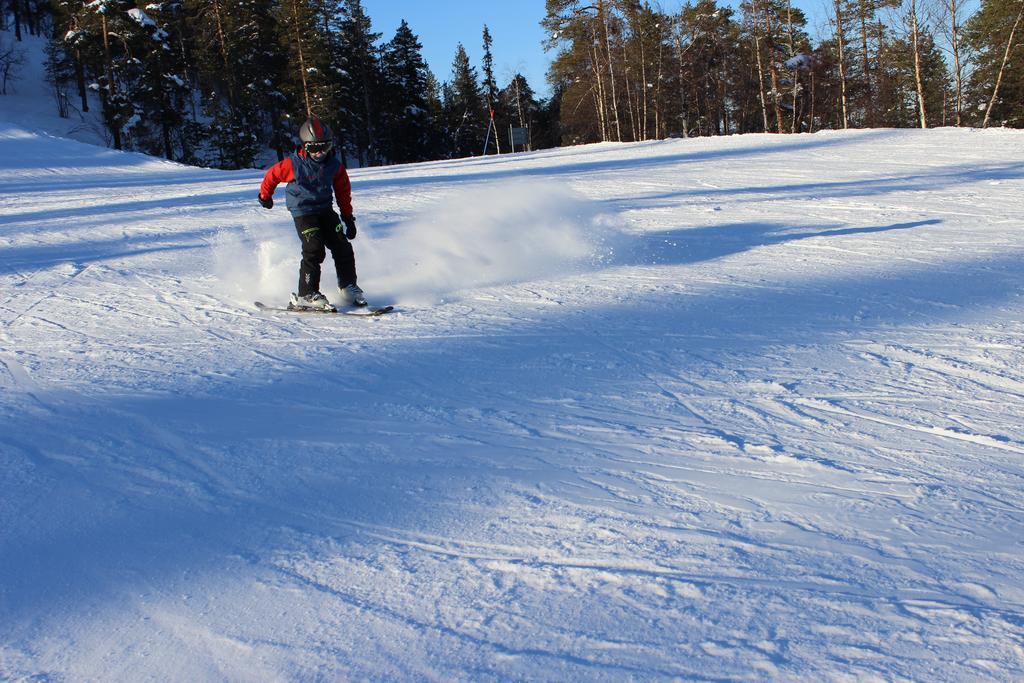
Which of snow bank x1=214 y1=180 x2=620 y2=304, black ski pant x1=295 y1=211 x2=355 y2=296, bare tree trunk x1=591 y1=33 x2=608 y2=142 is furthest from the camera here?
bare tree trunk x1=591 y1=33 x2=608 y2=142

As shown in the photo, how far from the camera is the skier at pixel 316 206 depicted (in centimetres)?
654

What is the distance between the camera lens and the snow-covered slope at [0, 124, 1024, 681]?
2.27 metres

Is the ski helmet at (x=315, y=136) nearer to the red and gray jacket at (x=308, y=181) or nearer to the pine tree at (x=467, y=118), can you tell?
the red and gray jacket at (x=308, y=181)

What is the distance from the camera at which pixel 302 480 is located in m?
3.42

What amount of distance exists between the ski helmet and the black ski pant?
578 mm

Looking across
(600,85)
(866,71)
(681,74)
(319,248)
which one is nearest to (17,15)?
(600,85)

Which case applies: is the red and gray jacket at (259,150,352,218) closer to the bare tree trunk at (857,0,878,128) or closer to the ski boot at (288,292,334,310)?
the ski boot at (288,292,334,310)

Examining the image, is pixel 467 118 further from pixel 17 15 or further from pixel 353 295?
pixel 353 295

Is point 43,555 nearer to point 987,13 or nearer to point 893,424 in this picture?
point 893,424

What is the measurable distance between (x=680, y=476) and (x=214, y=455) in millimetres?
2299

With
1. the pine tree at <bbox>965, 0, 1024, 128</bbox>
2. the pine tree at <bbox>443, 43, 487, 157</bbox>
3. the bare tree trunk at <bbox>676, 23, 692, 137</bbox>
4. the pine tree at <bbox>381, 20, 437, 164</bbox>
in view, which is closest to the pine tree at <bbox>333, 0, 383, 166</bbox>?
the pine tree at <bbox>381, 20, 437, 164</bbox>

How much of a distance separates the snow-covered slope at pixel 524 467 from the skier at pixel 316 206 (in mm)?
476

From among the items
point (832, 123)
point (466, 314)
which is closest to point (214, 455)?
point (466, 314)

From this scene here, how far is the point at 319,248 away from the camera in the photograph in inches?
263
